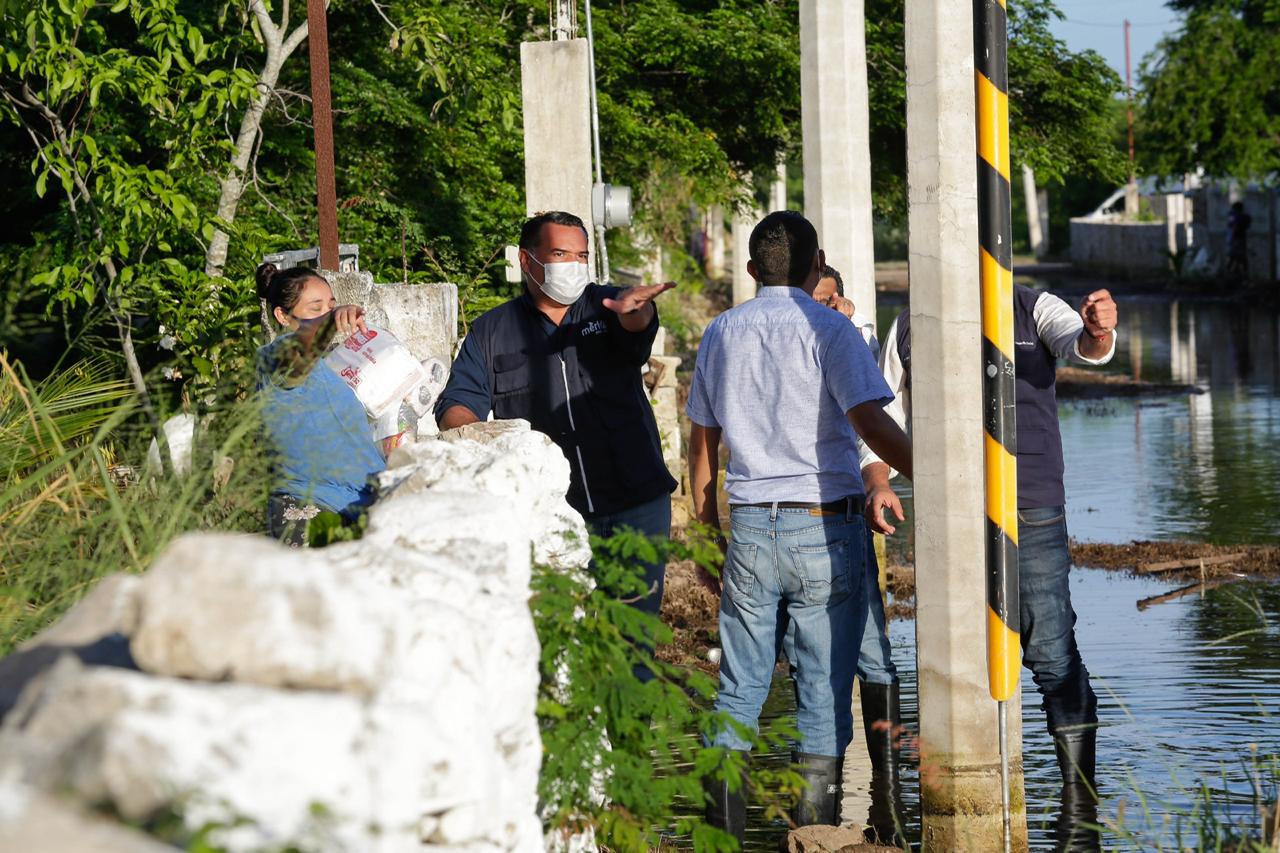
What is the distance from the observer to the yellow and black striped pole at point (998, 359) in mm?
5113

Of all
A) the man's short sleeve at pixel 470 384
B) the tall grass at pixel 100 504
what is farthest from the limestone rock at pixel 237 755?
the man's short sleeve at pixel 470 384

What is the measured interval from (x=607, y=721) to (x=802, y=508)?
1.67 meters

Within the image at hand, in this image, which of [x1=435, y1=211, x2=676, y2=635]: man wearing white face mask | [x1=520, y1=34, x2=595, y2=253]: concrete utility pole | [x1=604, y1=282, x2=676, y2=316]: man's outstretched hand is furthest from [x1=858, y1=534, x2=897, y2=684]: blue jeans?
[x1=520, y1=34, x2=595, y2=253]: concrete utility pole

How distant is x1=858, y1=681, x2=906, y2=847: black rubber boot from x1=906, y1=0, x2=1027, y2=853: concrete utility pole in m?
0.88

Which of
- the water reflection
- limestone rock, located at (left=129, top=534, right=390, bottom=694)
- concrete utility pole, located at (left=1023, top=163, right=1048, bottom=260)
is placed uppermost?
concrete utility pole, located at (left=1023, top=163, right=1048, bottom=260)

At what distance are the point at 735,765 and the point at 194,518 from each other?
A: 1337 millimetres

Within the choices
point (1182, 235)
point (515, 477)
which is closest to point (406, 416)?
point (515, 477)

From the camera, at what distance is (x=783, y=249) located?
556cm

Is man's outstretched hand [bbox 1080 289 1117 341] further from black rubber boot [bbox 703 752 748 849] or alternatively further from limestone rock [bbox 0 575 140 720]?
limestone rock [bbox 0 575 140 720]

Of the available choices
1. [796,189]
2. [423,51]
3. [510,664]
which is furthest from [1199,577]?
[796,189]

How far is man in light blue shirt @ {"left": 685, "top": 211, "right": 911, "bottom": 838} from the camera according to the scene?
5371mm

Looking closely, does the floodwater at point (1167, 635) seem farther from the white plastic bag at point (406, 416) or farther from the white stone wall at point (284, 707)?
the white stone wall at point (284, 707)

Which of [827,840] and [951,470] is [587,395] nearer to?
[951,470]

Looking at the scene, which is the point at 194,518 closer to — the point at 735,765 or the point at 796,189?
the point at 735,765
